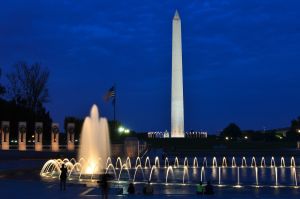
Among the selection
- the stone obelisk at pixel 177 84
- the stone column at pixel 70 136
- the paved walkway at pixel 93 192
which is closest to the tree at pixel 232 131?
the stone obelisk at pixel 177 84

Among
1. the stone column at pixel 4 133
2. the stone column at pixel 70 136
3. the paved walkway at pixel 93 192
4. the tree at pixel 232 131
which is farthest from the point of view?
the tree at pixel 232 131

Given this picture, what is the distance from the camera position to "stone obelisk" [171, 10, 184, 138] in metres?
63.1

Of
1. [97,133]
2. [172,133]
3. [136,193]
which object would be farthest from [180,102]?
[136,193]

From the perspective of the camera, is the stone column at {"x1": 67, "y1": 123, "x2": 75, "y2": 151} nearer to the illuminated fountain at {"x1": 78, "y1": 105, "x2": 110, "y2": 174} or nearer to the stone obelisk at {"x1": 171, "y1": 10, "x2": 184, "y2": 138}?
the illuminated fountain at {"x1": 78, "y1": 105, "x2": 110, "y2": 174}

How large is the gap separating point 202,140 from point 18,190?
51.7 metres

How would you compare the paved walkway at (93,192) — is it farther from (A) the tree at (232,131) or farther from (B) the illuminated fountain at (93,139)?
(A) the tree at (232,131)

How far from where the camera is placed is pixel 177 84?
64.9 meters

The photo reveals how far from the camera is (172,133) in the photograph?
6969 cm

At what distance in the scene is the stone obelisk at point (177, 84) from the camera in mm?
63125

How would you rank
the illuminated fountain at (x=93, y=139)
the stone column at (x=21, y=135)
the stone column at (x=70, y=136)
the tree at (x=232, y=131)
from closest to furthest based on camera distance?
1. the illuminated fountain at (x=93, y=139)
2. the stone column at (x=21, y=135)
3. the stone column at (x=70, y=136)
4. the tree at (x=232, y=131)

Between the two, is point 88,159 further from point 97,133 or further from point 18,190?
point 18,190

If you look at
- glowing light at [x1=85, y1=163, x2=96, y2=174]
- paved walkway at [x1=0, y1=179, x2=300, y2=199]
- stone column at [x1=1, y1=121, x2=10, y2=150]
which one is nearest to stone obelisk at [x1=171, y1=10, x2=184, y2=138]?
stone column at [x1=1, y1=121, x2=10, y2=150]

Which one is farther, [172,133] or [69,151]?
[172,133]

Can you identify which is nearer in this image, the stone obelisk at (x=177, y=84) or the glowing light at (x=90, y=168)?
the glowing light at (x=90, y=168)
